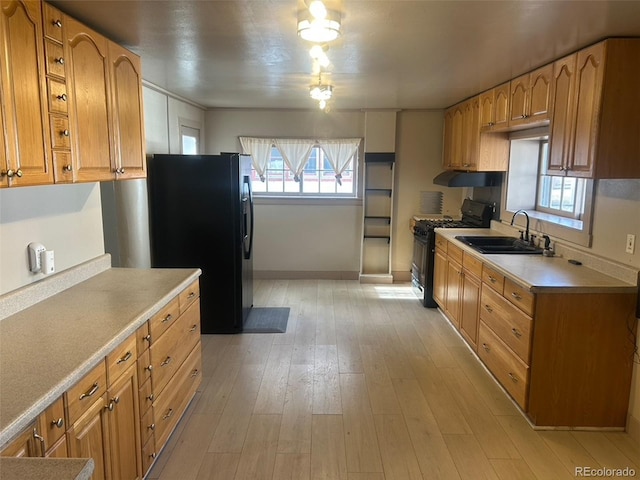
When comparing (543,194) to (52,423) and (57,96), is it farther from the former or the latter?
(52,423)

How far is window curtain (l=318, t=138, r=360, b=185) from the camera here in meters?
6.14

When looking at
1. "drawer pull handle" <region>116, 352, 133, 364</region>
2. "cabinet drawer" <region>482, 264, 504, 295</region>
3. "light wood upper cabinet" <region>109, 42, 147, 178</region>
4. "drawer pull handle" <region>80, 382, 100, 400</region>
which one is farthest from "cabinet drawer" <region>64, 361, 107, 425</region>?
"cabinet drawer" <region>482, 264, 504, 295</region>

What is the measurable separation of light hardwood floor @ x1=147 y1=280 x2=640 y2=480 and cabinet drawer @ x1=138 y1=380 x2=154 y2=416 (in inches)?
17.1

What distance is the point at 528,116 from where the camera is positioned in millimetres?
3455

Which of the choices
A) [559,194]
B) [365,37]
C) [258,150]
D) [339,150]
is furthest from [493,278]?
[258,150]

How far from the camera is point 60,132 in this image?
1997mm

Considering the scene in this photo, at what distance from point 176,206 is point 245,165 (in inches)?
30.9

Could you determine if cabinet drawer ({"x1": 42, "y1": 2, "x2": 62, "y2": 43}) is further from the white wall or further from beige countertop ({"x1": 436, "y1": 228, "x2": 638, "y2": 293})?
beige countertop ({"x1": 436, "y1": 228, "x2": 638, "y2": 293})

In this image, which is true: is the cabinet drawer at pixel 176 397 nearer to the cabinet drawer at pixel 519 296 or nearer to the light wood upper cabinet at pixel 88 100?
the light wood upper cabinet at pixel 88 100

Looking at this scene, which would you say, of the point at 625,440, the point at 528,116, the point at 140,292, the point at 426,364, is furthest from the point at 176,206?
the point at 625,440

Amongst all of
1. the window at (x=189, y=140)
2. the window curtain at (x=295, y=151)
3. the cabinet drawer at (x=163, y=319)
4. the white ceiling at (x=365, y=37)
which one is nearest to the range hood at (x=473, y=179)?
the white ceiling at (x=365, y=37)

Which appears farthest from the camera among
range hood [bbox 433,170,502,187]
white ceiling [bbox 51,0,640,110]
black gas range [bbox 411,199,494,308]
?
black gas range [bbox 411,199,494,308]

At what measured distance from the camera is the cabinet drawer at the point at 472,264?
365cm

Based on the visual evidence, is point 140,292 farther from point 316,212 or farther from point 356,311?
point 316,212
